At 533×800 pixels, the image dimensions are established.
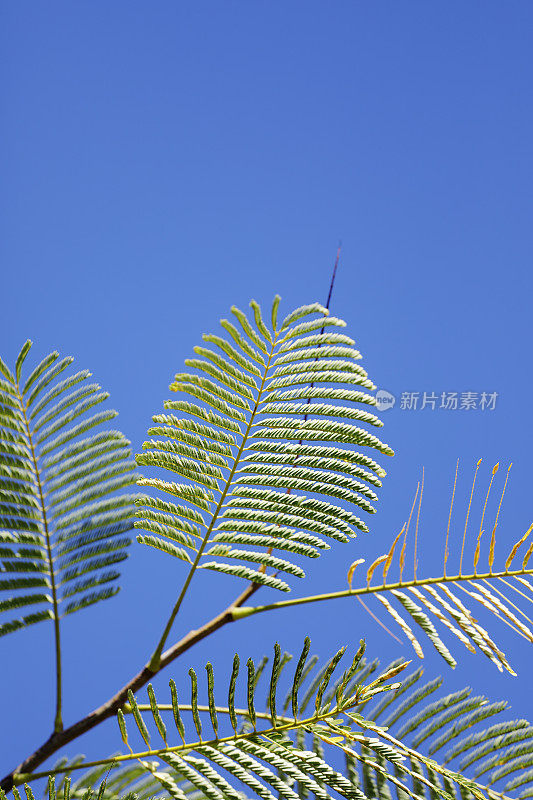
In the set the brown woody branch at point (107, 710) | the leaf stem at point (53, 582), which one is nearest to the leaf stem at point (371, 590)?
the brown woody branch at point (107, 710)

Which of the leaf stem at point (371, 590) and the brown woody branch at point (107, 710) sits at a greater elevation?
the leaf stem at point (371, 590)

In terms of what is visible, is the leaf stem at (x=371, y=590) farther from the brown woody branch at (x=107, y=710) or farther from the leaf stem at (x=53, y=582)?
the leaf stem at (x=53, y=582)

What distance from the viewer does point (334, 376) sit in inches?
26.3

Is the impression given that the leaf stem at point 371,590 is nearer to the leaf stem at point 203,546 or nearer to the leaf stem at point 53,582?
the leaf stem at point 203,546

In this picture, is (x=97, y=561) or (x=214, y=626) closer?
(x=214, y=626)

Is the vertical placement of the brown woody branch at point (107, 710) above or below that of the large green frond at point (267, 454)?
below

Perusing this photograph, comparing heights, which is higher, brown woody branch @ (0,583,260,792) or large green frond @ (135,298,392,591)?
large green frond @ (135,298,392,591)

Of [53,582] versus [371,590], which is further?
[53,582]

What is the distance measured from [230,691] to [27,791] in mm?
153

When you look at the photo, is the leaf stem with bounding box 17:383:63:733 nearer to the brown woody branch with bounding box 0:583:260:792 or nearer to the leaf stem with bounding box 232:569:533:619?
the brown woody branch with bounding box 0:583:260:792

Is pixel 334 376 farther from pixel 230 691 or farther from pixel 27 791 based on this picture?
pixel 27 791

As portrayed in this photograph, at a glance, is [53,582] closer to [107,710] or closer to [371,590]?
[107,710]

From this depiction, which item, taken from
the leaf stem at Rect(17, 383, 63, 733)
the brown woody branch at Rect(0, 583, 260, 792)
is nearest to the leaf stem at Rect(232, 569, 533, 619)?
the brown woody branch at Rect(0, 583, 260, 792)

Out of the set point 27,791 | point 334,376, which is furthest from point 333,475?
point 27,791
